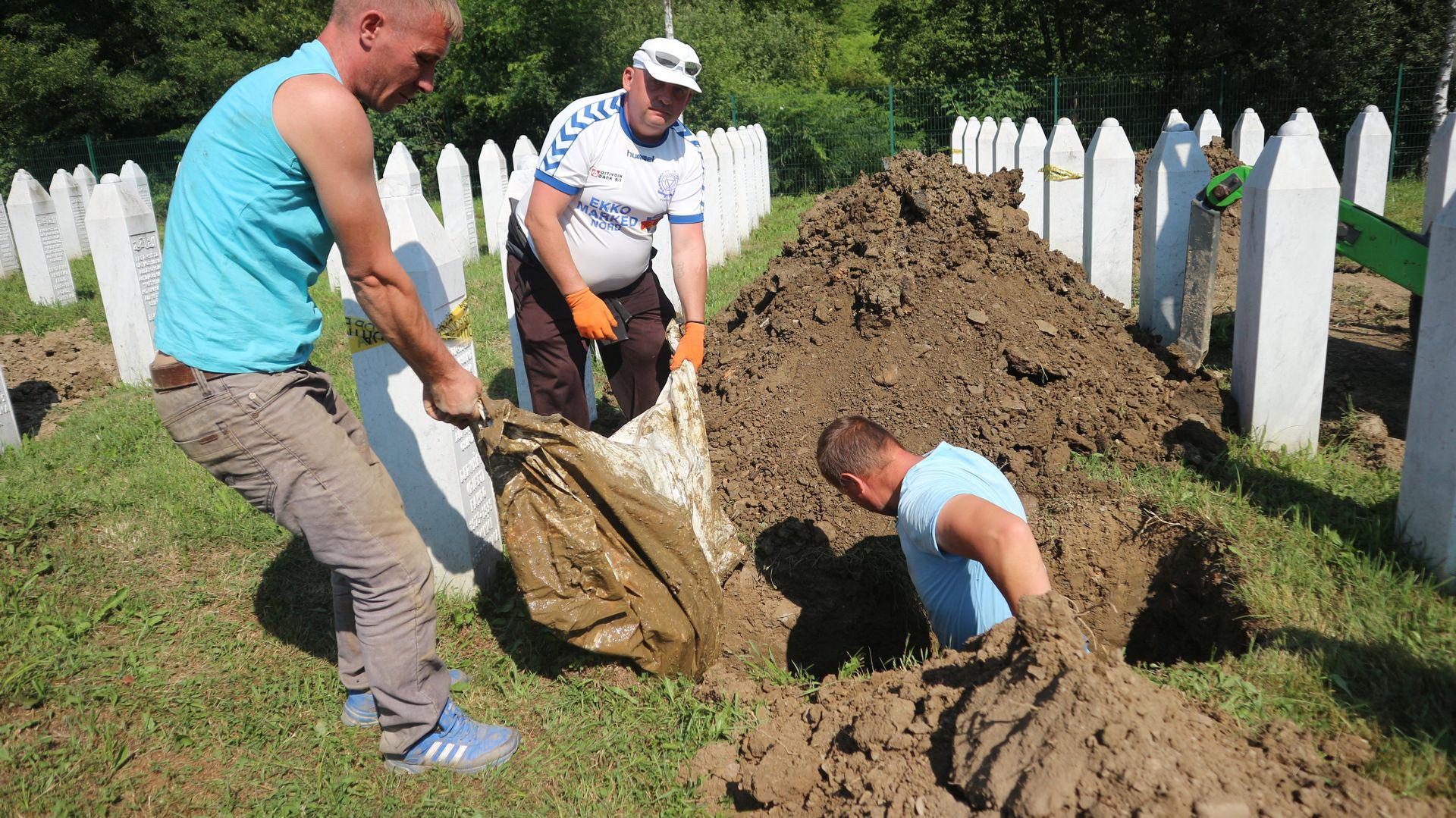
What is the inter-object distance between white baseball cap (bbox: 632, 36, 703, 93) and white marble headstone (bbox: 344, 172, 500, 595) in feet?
3.26

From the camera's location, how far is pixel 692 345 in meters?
3.76

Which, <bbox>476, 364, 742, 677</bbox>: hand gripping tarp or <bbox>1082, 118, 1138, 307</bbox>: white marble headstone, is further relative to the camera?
<bbox>1082, 118, 1138, 307</bbox>: white marble headstone

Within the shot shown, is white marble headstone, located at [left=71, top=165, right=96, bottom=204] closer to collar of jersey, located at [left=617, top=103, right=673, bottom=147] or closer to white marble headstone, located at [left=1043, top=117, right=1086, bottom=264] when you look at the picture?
collar of jersey, located at [left=617, top=103, right=673, bottom=147]

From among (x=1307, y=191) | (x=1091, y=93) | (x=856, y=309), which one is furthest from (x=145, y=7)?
(x=1307, y=191)

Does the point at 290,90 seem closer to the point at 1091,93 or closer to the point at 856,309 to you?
the point at 856,309

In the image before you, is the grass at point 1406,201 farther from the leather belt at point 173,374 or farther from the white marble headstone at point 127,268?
the white marble headstone at point 127,268

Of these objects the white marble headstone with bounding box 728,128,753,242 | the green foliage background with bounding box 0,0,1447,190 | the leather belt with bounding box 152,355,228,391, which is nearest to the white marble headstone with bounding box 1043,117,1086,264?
the white marble headstone with bounding box 728,128,753,242

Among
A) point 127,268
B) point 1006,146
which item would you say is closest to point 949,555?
point 127,268

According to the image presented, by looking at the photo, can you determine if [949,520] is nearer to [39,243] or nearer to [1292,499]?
[1292,499]

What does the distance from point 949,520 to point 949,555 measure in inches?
9.9

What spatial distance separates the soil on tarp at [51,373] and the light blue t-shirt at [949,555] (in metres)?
5.77

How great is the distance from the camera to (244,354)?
2344 millimetres

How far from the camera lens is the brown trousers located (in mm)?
3797

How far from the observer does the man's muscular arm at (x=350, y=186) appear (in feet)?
7.06
